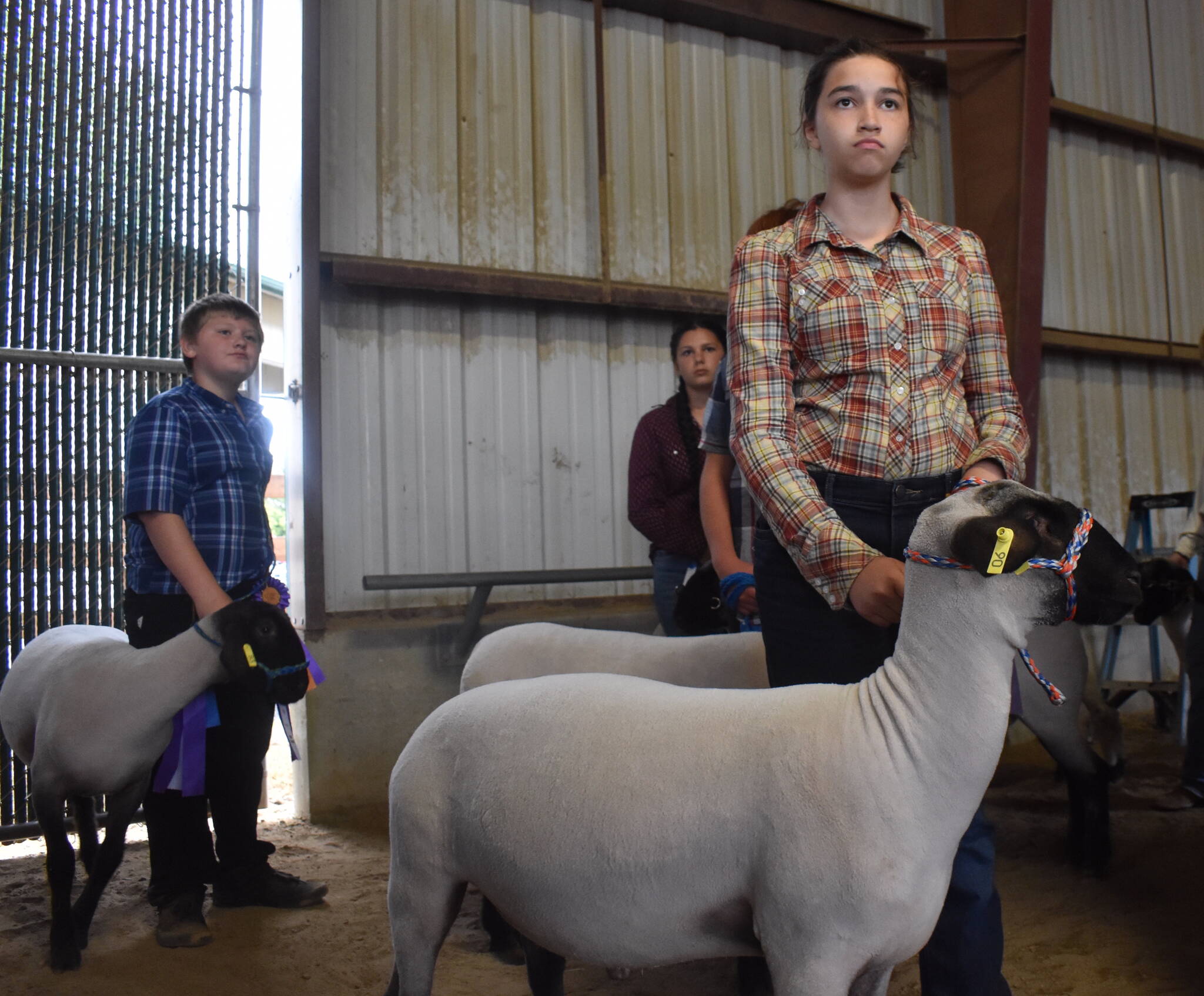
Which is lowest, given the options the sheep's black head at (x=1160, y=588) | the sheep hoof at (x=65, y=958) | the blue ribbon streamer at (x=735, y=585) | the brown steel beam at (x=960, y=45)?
the sheep hoof at (x=65, y=958)

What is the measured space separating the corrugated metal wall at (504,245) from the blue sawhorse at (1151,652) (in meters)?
3.09

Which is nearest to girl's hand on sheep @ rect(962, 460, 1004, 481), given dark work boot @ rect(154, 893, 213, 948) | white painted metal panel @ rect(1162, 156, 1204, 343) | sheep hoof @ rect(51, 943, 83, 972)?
dark work boot @ rect(154, 893, 213, 948)

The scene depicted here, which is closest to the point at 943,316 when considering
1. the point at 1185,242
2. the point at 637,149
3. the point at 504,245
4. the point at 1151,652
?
the point at 504,245

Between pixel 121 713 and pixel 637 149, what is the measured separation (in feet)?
13.5

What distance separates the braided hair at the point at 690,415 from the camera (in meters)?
3.55

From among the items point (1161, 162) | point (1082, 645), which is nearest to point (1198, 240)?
point (1161, 162)

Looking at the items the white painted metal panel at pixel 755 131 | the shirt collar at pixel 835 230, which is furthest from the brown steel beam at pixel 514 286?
the shirt collar at pixel 835 230

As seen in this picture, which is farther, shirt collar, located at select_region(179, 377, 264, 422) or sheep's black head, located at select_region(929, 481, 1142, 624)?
shirt collar, located at select_region(179, 377, 264, 422)

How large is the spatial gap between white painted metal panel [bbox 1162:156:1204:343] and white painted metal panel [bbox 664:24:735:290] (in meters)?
3.94

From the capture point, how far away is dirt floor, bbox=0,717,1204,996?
255cm

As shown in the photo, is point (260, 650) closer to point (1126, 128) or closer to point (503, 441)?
point (503, 441)

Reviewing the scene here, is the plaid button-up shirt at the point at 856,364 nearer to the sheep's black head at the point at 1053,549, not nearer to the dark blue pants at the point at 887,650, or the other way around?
the dark blue pants at the point at 887,650

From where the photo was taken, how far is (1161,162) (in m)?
7.46

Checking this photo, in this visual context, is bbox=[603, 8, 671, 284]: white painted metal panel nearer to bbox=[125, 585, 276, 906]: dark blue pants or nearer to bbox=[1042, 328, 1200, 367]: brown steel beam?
bbox=[1042, 328, 1200, 367]: brown steel beam
